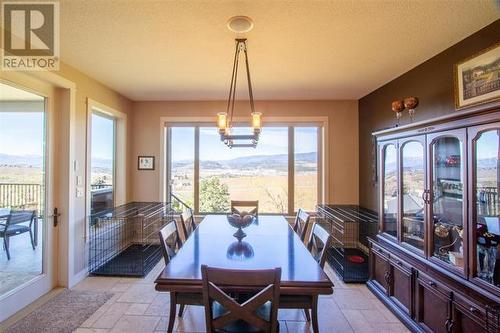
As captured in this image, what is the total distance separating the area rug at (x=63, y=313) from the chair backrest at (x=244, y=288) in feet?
5.90

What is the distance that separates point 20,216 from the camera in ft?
8.89

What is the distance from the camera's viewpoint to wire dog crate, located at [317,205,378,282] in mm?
3652

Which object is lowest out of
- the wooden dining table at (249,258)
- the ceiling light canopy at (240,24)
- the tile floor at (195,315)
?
the tile floor at (195,315)

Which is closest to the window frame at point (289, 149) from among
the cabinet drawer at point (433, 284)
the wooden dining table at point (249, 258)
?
the wooden dining table at point (249, 258)

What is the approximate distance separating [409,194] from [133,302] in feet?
10.1

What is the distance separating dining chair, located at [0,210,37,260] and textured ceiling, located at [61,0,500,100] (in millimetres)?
1724

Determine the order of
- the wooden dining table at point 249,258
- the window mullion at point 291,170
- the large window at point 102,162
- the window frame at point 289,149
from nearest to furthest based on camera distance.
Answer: the wooden dining table at point 249,258, the large window at point 102,162, the window frame at point 289,149, the window mullion at point 291,170

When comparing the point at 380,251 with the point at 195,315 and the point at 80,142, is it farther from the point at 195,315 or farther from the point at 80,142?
the point at 80,142

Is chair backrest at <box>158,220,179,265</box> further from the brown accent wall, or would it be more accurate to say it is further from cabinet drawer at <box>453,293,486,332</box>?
the brown accent wall

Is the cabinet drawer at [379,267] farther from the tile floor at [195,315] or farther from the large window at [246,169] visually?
the large window at [246,169]

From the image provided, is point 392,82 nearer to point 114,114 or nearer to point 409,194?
point 409,194

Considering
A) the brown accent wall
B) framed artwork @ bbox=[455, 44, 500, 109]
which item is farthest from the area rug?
framed artwork @ bbox=[455, 44, 500, 109]

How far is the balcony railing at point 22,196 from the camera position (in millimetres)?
2510

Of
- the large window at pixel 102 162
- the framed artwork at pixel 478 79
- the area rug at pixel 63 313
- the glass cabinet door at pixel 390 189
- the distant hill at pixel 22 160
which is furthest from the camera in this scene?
the large window at pixel 102 162
